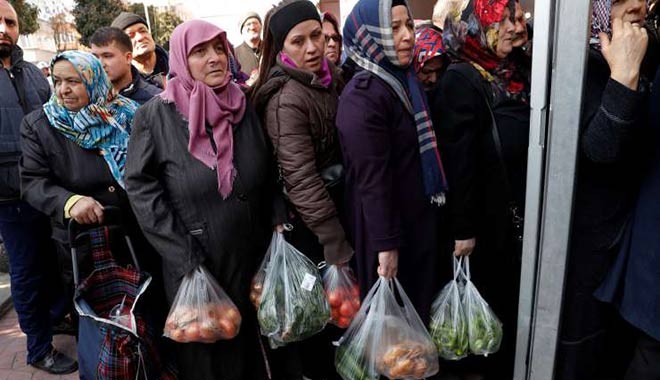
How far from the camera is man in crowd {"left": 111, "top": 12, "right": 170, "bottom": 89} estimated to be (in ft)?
12.3

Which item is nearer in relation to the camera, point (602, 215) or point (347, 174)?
point (602, 215)

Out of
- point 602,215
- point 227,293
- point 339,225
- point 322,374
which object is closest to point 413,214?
point 339,225

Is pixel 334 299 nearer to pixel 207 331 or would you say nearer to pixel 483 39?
pixel 207 331

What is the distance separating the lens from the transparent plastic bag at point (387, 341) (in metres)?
2.01

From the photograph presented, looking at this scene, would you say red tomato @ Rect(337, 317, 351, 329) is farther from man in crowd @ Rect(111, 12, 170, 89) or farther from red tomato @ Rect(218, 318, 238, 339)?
man in crowd @ Rect(111, 12, 170, 89)

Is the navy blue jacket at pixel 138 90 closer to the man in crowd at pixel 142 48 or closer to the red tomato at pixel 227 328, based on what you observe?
the man in crowd at pixel 142 48

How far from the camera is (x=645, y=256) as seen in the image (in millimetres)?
1710

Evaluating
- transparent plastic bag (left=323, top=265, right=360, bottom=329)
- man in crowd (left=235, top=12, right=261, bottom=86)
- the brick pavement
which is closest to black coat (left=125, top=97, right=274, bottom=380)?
transparent plastic bag (left=323, top=265, right=360, bottom=329)

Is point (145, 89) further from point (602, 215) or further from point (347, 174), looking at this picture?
point (602, 215)

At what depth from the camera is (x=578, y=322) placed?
197 cm

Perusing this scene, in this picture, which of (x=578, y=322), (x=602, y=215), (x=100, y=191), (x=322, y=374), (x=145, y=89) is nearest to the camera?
(x=602, y=215)

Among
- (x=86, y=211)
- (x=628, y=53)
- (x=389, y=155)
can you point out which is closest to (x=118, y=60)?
(x=86, y=211)

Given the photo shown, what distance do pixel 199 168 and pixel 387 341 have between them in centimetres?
113

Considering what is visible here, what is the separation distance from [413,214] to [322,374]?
1148mm
